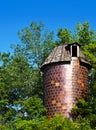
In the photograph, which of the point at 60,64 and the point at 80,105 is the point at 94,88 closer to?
the point at 80,105

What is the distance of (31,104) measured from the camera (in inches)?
1400

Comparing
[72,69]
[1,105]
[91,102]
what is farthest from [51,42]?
[91,102]

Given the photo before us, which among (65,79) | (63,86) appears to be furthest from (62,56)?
(63,86)

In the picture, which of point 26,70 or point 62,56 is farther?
point 26,70

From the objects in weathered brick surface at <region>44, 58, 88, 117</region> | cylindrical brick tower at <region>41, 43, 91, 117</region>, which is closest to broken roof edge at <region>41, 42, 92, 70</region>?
cylindrical brick tower at <region>41, 43, 91, 117</region>

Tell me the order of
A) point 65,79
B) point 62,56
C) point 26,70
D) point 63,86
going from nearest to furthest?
point 63,86 < point 65,79 < point 62,56 < point 26,70

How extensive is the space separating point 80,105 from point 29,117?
4.69 metres

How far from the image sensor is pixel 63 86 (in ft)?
111

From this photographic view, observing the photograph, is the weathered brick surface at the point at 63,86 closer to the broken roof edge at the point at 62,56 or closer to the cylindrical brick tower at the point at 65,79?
the cylindrical brick tower at the point at 65,79

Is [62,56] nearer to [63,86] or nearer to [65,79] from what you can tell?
[65,79]

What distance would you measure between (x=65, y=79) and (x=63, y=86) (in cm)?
61

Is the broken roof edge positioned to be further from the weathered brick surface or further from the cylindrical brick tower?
the weathered brick surface

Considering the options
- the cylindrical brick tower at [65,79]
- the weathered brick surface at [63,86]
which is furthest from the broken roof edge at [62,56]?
the weathered brick surface at [63,86]

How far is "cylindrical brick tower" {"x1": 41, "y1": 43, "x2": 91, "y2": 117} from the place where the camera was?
33.6m
